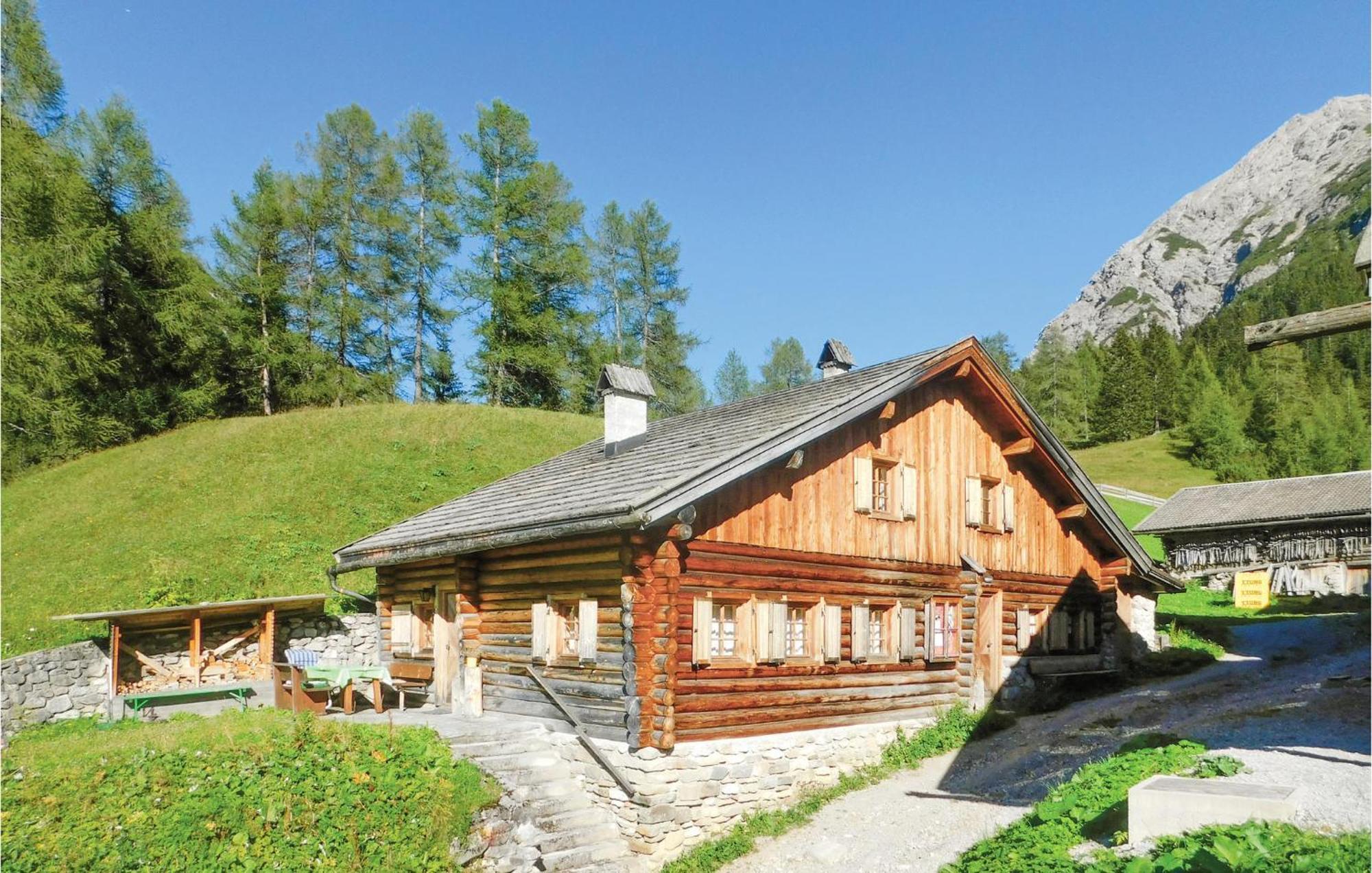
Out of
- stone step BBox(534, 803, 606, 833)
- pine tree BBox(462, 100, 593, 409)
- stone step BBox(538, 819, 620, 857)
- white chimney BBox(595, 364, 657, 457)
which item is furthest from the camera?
pine tree BBox(462, 100, 593, 409)

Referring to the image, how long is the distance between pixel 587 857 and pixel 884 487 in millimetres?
8108

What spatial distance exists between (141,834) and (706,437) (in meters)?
9.59

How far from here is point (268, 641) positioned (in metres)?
18.7

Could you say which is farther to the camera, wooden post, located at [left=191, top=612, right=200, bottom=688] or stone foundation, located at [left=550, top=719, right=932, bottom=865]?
wooden post, located at [left=191, top=612, right=200, bottom=688]

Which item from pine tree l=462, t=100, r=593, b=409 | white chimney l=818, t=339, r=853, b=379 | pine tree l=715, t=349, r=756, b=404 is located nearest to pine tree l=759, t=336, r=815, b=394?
pine tree l=715, t=349, r=756, b=404

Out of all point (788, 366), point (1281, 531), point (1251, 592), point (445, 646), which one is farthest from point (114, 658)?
point (788, 366)

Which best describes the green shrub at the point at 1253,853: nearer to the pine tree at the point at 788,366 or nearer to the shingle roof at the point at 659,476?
the shingle roof at the point at 659,476

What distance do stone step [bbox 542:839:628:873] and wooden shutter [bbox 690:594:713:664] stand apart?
8.81 feet

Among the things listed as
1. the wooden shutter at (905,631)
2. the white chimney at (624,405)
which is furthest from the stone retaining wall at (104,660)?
the wooden shutter at (905,631)

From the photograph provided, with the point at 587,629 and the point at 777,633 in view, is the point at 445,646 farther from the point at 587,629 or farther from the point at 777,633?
the point at 777,633

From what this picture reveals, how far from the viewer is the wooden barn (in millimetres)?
33594

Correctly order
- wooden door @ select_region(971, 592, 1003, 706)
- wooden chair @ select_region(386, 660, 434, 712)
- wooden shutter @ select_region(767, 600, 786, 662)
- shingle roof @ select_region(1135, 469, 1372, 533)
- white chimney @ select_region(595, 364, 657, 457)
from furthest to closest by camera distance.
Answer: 1. shingle roof @ select_region(1135, 469, 1372, 533)
2. wooden door @ select_region(971, 592, 1003, 706)
3. white chimney @ select_region(595, 364, 657, 457)
4. wooden chair @ select_region(386, 660, 434, 712)
5. wooden shutter @ select_region(767, 600, 786, 662)

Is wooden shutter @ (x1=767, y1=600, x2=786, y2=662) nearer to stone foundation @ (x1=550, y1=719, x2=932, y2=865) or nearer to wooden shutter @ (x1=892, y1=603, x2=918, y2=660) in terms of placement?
stone foundation @ (x1=550, y1=719, x2=932, y2=865)

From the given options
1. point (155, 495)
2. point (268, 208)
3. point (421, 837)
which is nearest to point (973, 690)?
point (421, 837)
